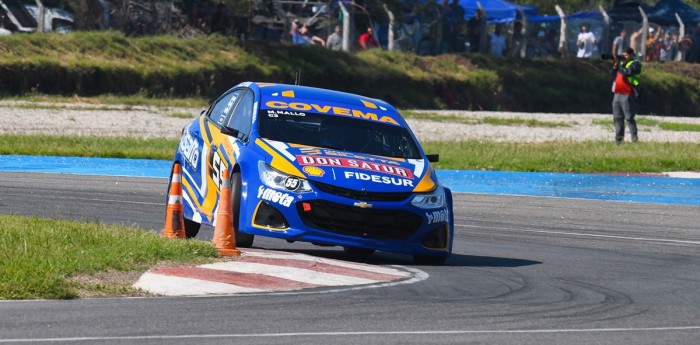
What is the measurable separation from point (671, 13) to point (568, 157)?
23.4 metres

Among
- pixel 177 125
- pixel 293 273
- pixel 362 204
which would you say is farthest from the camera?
pixel 177 125

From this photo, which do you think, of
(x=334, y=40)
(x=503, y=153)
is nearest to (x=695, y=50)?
(x=334, y=40)

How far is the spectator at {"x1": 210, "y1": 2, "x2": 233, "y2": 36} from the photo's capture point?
38250 millimetres

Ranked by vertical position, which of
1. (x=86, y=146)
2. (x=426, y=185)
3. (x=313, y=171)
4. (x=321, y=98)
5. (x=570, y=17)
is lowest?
(x=86, y=146)

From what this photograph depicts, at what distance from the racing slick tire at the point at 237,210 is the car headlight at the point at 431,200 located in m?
1.34

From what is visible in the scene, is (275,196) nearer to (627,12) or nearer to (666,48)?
(627,12)

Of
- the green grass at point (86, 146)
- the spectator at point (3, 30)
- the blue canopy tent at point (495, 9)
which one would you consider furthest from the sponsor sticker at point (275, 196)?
the blue canopy tent at point (495, 9)

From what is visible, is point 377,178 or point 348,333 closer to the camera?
point 348,333

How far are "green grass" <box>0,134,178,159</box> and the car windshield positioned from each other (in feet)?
34.6

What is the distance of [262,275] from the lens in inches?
392

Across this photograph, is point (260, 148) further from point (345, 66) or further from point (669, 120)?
point (669, 120)

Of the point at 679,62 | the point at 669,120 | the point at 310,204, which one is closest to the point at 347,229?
the point at 310,204

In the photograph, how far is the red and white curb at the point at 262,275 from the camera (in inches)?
367

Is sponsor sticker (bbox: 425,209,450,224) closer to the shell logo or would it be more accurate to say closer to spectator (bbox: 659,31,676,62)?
the shell logo
